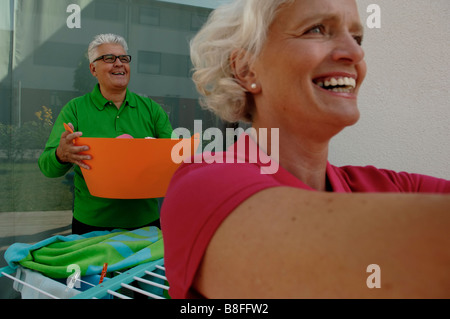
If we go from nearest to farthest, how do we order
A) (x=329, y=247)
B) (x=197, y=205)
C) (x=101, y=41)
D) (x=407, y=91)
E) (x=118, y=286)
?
(x=329, y=247), (x=197, y=205), (x=118, y=286), (x=407, y=91), (x=101, y=41)

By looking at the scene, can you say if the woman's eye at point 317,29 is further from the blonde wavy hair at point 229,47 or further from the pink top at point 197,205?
the pink top at point 197,205

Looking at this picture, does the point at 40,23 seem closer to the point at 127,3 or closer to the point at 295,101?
the point at 127,3

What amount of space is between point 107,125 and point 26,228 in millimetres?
1025

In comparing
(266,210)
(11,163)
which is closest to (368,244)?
(266,210)

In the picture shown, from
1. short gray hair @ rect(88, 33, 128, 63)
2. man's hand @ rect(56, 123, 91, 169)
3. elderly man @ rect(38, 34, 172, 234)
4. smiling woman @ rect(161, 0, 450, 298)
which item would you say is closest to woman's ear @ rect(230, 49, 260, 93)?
smiling woman @ rect(161, 0, 450, 298)

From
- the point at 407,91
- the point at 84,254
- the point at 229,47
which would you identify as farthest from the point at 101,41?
the point at 407,91

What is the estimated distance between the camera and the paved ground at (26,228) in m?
2.31

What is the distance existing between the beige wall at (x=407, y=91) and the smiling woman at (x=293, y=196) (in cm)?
71

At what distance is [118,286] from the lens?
1063mm

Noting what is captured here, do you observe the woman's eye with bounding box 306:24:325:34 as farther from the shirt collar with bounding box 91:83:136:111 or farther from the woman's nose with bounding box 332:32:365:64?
the shirt collar with bounding box 91:83:136:111

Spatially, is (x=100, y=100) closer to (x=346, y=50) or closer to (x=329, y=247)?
(x=346, y=50)

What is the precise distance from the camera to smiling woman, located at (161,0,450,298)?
1.27ft
